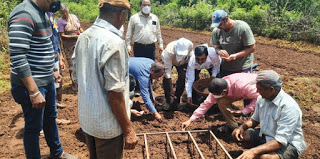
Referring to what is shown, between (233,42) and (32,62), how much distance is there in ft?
10.0

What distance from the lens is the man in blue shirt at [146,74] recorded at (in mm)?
3711

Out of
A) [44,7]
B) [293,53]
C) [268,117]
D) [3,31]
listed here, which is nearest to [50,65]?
[44,7]

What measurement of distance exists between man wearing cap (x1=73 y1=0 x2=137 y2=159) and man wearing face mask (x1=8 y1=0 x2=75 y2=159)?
57 centimetres

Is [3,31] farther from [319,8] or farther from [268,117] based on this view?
[319,8]

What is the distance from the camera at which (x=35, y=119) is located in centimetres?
239

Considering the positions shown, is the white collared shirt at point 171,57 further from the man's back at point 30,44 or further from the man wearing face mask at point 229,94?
the man's back at point 30,44

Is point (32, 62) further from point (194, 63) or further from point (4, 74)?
point (4, 74)

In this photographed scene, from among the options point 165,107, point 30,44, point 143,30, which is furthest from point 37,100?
point 143,30

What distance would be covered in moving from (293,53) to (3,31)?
10579 mm

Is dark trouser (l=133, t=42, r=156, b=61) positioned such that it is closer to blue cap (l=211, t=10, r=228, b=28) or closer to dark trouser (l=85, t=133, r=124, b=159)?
blue cap (l=211, t=10, r=228, b=28)

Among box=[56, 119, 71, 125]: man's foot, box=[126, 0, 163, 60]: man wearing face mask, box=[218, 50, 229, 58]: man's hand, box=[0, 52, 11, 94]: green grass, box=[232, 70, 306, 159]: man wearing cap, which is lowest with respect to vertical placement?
box=[56, 119, 71, 125]: man's foot

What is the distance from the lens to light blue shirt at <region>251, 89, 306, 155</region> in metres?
2.59

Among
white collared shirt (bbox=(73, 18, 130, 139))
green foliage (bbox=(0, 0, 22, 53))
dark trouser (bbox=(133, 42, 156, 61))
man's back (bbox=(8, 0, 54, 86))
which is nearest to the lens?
white collared shirt (bbox=(73, 18, 130, 139))

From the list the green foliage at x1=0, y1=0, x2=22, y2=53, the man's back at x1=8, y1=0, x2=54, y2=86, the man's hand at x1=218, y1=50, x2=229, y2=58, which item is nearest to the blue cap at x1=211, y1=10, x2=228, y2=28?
the man's hand at x1=218, y1=50, x2=229, y2=58
